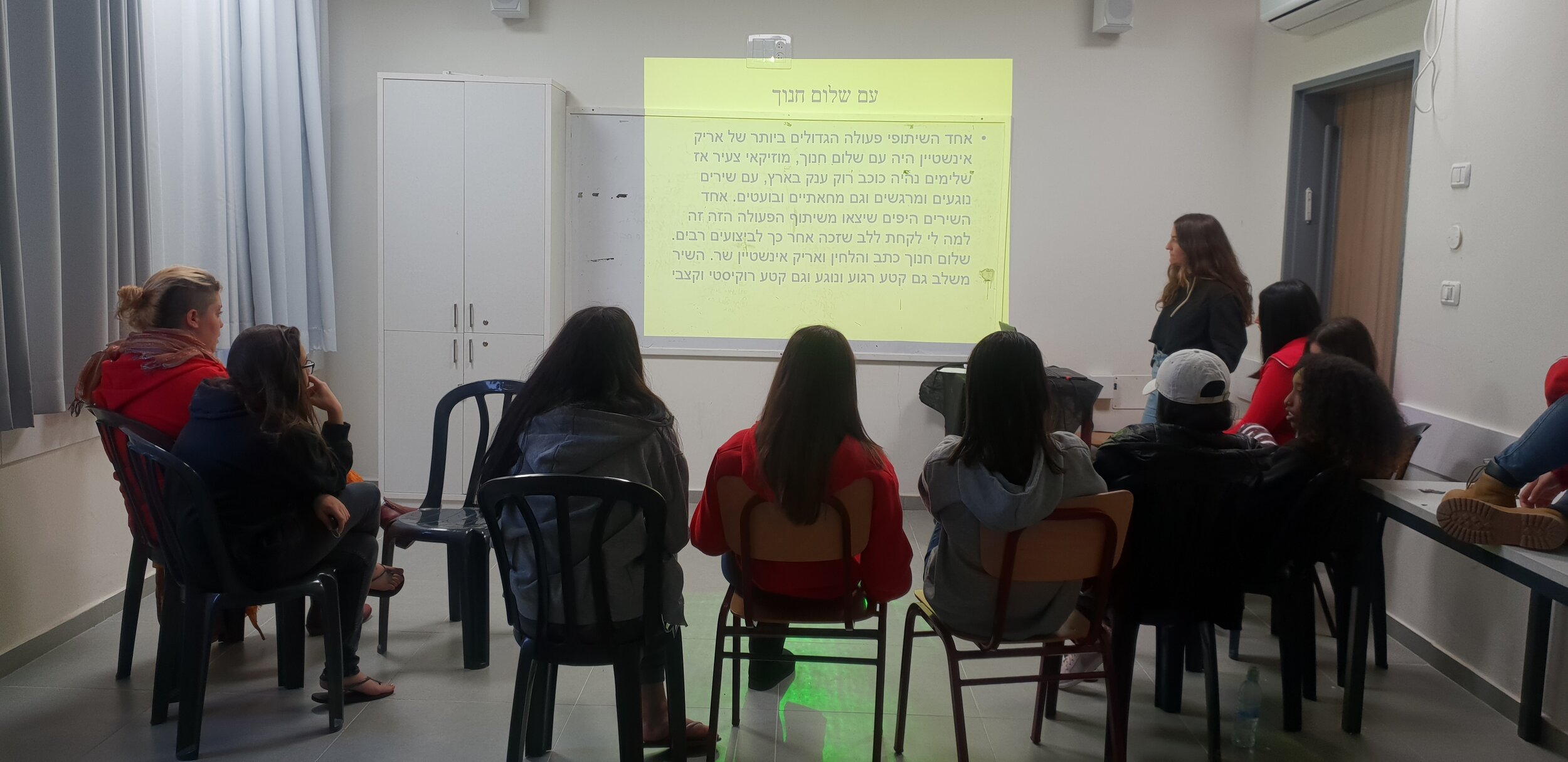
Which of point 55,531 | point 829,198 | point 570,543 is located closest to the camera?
point 570,543

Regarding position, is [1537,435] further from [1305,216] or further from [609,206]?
[609,206]

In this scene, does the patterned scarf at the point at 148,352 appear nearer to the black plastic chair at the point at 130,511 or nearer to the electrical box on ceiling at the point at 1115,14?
the black plastic chair at the point at 130,511

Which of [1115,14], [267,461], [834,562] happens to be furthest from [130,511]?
[1115,14]

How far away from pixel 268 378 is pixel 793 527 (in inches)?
50.7

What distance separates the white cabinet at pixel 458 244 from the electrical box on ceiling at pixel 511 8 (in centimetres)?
40

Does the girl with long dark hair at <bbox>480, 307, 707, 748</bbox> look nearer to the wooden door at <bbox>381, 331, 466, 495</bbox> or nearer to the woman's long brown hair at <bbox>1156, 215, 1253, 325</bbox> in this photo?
the woman's long brown hair at <bbox>1156, 215, 1253, 325</bbox>

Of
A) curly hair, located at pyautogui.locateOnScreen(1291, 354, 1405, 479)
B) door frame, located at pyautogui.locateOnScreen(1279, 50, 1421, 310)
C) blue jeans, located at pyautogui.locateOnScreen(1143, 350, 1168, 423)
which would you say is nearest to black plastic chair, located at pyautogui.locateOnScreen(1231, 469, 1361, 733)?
curly hair, located at pyautogui.locateOnScreen(1291, 354, 1405, 479)

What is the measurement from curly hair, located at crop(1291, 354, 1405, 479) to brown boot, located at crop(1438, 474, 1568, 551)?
0.26m

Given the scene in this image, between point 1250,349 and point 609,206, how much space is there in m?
3.08

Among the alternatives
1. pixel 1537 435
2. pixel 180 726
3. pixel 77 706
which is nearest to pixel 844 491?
pixel 1537 435

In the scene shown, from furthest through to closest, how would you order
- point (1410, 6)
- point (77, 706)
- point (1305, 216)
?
point (1305, 216) < point (1410, 6) < point (77, 706)

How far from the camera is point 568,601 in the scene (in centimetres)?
208

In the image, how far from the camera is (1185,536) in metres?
2.32

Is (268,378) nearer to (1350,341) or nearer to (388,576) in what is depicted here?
(388,576)
